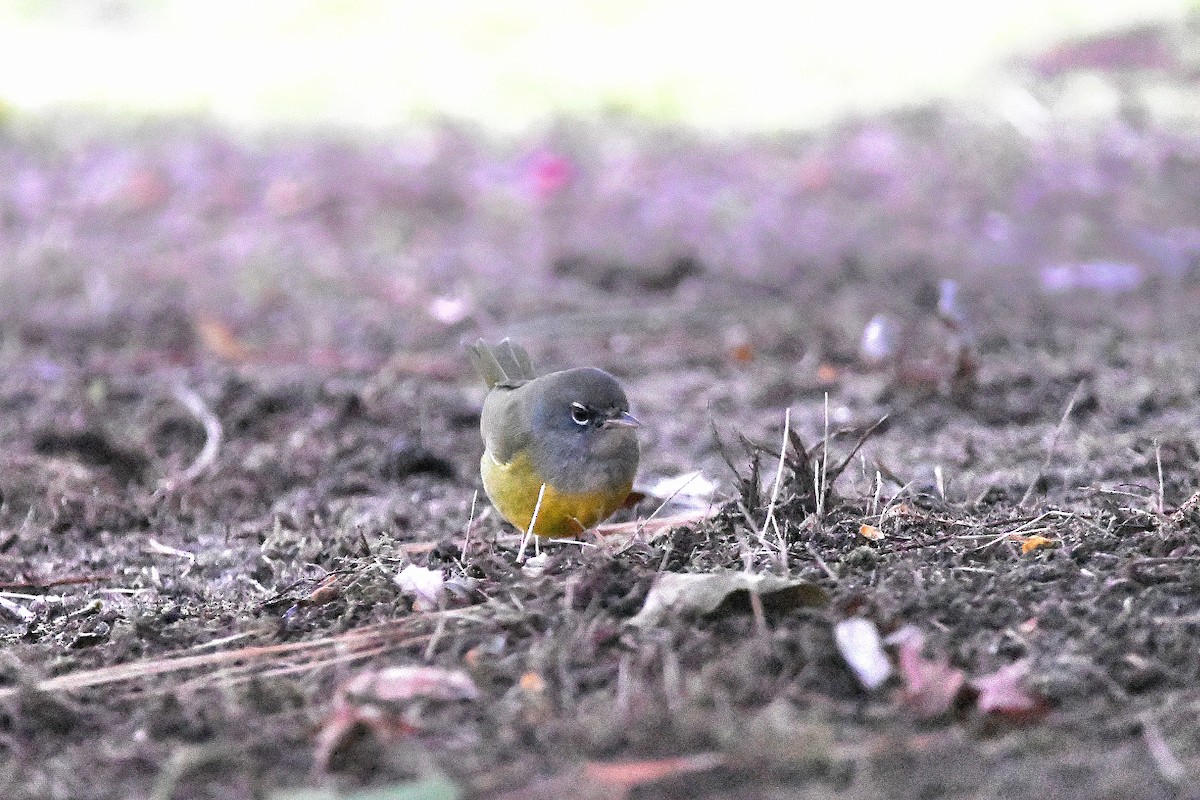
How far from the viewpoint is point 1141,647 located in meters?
3.01

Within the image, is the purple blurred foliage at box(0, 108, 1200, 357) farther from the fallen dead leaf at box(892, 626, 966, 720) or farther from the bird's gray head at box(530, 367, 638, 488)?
the fallen dead leaf at box(892, 626, 966, 720)

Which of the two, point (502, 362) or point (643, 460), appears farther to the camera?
point (643, 460)

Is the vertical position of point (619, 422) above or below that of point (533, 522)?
above

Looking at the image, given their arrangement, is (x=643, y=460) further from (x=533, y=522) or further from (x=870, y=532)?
(x=870, y=532)

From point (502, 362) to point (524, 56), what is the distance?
32.0 feet

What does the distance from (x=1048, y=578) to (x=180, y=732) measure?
77.7 inches

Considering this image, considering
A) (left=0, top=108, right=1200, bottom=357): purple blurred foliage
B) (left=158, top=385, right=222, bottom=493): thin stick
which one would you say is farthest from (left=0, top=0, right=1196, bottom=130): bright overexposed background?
(left=158, top=385, right=222, bottom=493): thin stick

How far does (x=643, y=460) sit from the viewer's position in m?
5.98

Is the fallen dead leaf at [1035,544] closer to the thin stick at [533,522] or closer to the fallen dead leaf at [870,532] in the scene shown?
the fallen dead leaf at [870,532]

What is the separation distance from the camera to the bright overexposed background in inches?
514

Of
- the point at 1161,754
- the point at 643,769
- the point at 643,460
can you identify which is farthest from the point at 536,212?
the point at 1161,754

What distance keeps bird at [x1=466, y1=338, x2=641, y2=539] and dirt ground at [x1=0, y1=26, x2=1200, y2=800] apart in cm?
16

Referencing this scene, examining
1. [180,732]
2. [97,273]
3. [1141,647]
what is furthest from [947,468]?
[97,273]

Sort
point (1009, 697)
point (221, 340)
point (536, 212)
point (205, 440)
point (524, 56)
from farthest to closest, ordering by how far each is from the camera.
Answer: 1. point (524, 56)
2. point (536, 212)
3. point (221, 340)
4. point (205, 440)
5. point (1009, 697)
